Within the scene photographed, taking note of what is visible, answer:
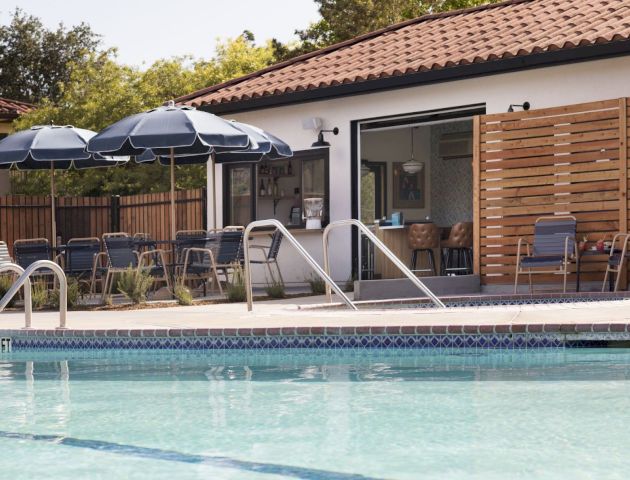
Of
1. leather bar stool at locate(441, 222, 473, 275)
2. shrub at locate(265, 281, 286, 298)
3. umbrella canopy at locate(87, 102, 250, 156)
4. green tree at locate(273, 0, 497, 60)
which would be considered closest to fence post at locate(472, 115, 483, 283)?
leather bar stool at locate(441, 222, 473, 275)

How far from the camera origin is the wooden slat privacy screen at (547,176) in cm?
1341

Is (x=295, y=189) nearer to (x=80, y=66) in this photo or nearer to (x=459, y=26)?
(x=459, y=26)

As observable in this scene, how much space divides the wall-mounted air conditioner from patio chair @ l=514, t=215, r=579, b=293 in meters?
6.13

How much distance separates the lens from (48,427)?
6305mm

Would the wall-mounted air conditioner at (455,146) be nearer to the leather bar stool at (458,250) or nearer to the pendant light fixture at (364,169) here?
the pendant light fixture at (364,169)

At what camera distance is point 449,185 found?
802 inches

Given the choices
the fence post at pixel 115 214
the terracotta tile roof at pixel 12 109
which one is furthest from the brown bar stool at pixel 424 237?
the terracotta tile roof at pixel 12 109

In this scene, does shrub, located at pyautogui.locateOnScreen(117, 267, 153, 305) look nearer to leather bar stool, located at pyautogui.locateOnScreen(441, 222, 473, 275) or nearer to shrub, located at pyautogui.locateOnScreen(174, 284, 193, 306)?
shrub, located at pyautogui.locateOnScreen(174, 284, 193, 306)

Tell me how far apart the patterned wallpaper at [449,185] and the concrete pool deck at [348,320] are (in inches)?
348

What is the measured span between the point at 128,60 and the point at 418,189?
14.4 metres

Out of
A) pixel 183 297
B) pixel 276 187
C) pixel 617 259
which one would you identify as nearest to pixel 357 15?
pixel 276 187

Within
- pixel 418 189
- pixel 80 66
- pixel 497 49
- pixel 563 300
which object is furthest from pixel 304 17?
pixel 563 300

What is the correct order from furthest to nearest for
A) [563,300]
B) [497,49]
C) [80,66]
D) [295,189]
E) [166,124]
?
[80,66], [295,189], [497,49], [166,124], [563,300]

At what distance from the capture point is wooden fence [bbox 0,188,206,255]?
1944cm
